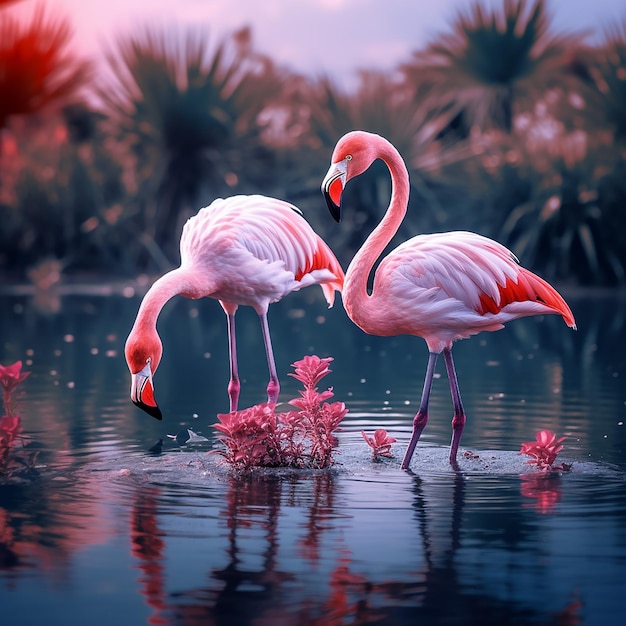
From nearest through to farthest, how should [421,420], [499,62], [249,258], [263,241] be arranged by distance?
[421,420], [249,258], [263,241], [499,62]

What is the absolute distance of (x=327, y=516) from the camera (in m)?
4.63

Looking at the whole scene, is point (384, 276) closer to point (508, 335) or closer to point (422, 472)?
point (422, 472)

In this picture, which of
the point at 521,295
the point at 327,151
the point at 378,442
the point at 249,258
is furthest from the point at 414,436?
the point at 327,151

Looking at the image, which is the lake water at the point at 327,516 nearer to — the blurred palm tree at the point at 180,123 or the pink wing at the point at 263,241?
the pink wing at the point at 263,241

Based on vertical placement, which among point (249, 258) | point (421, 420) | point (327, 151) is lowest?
point (421, 420)

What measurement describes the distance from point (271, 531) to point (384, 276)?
156cm

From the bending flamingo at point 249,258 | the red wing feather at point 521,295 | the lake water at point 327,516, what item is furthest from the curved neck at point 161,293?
the red wing feather at point 521,295

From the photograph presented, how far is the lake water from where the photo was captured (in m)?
3.61

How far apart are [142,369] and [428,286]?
1.35 metres

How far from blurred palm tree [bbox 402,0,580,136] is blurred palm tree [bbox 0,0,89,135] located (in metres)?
6.45

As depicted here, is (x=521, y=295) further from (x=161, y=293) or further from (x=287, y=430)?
(x=161, y=293)

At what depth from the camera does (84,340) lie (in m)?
11.4

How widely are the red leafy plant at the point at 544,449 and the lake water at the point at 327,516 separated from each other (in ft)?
0.34

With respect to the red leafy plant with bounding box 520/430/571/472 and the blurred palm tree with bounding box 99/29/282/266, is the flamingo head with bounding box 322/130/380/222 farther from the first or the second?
the blurred palm tree with bounding box 99/29/282/266
